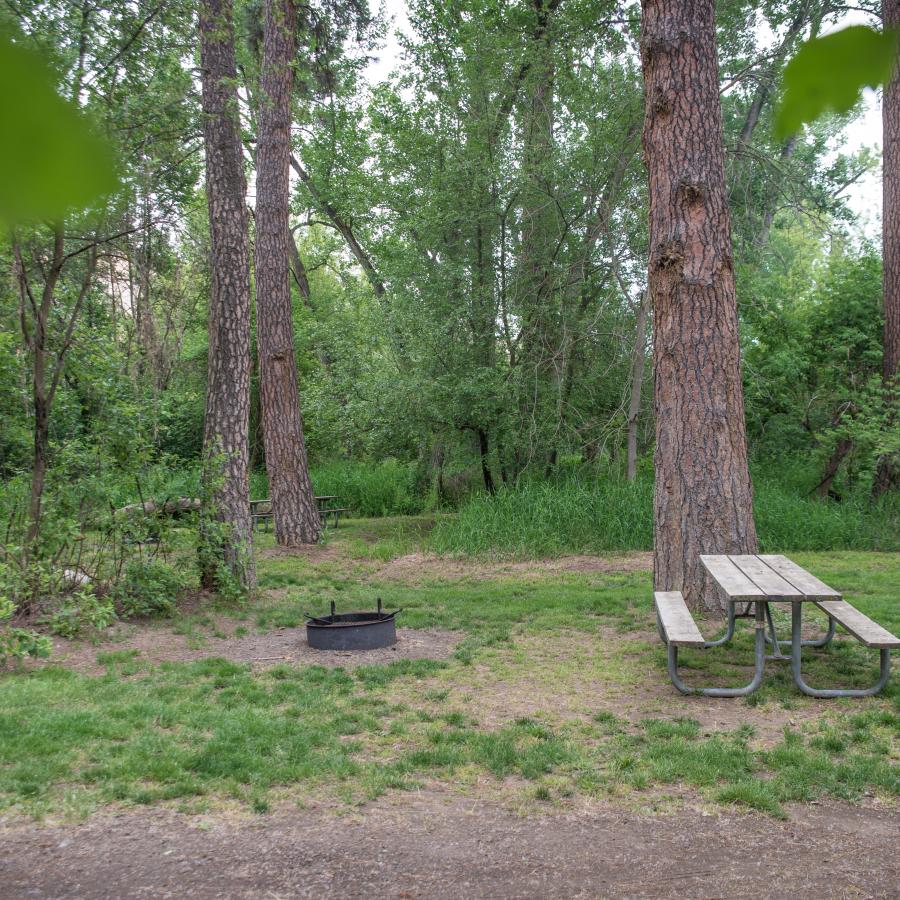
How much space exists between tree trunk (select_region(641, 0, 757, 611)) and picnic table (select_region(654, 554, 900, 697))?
65cm

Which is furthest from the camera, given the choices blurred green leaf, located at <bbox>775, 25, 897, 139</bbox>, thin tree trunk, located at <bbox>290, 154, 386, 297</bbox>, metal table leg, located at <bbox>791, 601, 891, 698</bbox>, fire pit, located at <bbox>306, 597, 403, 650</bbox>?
thin tree trunk, located at <bbox>290, 154, 386, 297</bbox>

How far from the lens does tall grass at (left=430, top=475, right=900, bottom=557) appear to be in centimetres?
1090

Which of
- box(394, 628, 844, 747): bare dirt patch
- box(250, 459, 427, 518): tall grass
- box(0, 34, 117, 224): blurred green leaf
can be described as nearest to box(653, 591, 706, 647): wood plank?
box(394, 628, 844, 747): bare dirt patch

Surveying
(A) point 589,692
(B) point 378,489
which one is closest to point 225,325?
(A) point 589,692

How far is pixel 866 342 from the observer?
42.7 feet

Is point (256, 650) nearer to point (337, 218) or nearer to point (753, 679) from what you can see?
point (753, 679)

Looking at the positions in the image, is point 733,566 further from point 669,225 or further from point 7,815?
point 7,815

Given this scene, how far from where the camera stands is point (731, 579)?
5039 millimetres

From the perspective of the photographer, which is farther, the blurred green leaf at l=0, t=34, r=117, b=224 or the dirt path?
the dirt path

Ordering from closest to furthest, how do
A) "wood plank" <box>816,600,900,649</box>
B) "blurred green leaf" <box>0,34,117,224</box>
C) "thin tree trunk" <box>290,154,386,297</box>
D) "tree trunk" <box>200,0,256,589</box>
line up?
1. "blurred green leaf" <box>0,34,117,224</box>
2. "wood plank" <box>816,600,900,649</box>
3. "tree trunk" <box>200,0,256,589</box>
4. "thin tree trunk" <box>290,154,386,297</box>

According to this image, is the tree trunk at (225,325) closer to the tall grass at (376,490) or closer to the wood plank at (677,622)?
the wood plank at (677,622)

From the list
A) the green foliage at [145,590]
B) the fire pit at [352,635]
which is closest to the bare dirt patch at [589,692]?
the fire pit at [352,635]

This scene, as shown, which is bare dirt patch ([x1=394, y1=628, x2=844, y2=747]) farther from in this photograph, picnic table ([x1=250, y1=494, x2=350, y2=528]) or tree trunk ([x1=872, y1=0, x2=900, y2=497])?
picnic table ([x1=250, y1=494, x2=350, y2=528])

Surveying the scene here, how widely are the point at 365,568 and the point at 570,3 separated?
8513mm
